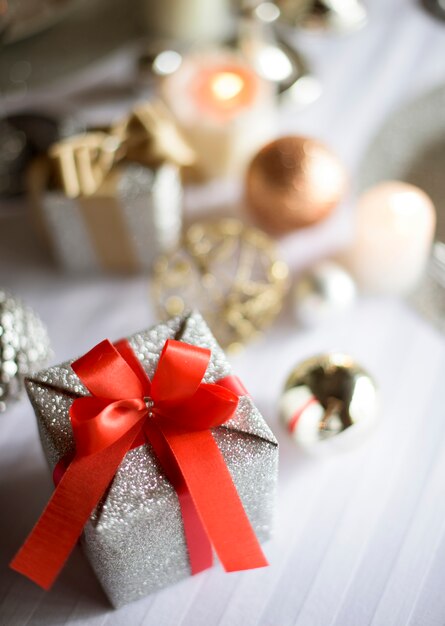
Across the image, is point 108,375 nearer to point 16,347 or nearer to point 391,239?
point 16,347

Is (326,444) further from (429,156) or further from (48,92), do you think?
(48,92)

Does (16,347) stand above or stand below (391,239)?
below

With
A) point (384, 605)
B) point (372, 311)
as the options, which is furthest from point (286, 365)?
point (384, 605)

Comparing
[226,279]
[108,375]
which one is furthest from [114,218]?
[108,375]

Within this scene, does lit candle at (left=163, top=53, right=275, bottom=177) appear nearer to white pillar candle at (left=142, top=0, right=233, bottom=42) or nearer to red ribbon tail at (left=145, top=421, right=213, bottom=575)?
white pillar candle at (left=142, top=0, right=233, bottom=42)

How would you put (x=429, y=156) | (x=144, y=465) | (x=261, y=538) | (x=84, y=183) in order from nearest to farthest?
(x=144, y=465), (x=261, y=538), (x=84, y=183), (x=429, y=156)

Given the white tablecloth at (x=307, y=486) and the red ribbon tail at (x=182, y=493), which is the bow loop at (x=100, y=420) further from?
the white tablecloth at (x=307, y=486)

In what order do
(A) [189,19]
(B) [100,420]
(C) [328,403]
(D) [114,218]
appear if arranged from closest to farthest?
(B) [100,420]
(C) [328,403]
(D) [114,218]
(A) [189,19]
